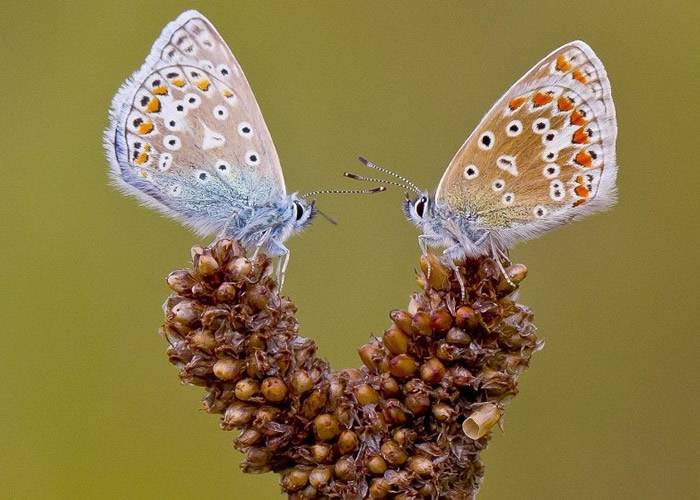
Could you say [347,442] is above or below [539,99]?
below

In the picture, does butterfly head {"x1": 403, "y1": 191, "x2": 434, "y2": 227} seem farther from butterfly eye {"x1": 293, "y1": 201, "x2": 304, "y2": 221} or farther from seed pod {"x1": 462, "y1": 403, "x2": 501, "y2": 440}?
seed pod {"x1": 462, "y1": 403, "x2": 501, "y2": 440}

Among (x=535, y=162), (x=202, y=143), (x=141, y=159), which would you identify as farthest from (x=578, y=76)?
(x=141, y=159)

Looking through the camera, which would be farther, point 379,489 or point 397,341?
point 397,341

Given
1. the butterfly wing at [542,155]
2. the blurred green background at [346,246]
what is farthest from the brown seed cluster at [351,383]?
the blurred green background at [346,246]

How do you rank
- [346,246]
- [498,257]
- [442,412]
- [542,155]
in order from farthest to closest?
[346,246] < [542,155] < [498,257] < [442,412]

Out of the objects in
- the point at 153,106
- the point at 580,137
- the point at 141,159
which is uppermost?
the point at 580,137

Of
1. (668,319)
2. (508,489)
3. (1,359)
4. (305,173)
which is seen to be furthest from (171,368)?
(668,319)

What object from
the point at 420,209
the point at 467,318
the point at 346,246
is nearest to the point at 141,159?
the point at 420,209

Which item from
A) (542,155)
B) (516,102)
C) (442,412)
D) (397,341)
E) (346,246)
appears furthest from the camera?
(346,246)

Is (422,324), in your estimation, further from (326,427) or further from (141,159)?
(141,159)
